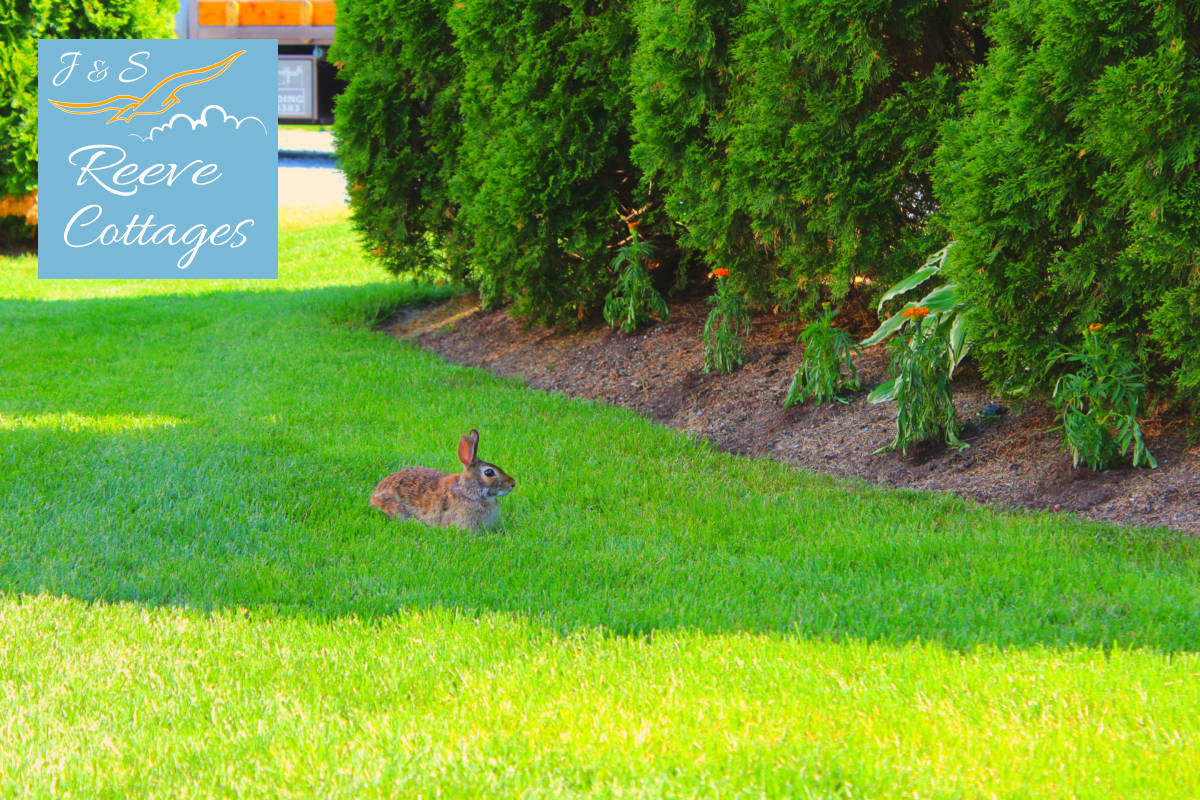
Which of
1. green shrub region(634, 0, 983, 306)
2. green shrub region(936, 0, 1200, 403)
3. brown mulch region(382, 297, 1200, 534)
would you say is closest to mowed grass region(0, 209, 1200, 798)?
brown mulch region(382, 297, 1200, 534)

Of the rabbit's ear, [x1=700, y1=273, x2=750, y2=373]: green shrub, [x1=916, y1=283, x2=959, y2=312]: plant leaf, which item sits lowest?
the rabbit's ear

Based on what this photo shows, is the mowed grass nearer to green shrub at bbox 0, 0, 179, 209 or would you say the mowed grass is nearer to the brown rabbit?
the brown rabbit

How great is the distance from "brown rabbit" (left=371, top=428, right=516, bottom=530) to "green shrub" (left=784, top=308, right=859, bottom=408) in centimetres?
236

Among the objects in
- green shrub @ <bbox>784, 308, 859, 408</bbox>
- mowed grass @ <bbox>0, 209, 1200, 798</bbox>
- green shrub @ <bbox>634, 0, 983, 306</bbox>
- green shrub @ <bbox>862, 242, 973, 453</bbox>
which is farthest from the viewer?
green shrub @ <bbox>784, 308, 859, 408</bbox>

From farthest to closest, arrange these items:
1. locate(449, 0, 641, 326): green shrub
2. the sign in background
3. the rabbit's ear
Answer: the sign in background, locate(449, 0, 641, 326): green shrub, the rabbit's ear

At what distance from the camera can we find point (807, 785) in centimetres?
279

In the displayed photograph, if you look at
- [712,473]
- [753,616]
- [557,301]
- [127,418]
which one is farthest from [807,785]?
[557,301]

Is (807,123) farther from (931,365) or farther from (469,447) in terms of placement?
(469,447)

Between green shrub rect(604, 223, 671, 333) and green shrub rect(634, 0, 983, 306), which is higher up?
green shrub rect(634, 0, 983, 306)

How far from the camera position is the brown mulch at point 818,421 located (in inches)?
205

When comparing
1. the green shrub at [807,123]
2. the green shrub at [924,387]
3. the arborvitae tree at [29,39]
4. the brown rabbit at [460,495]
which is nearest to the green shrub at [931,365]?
the green shrub at [924,387]

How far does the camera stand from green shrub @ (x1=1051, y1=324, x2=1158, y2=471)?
5109 millimetres

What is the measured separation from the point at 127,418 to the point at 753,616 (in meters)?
4.93

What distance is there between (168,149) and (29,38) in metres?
6.31
